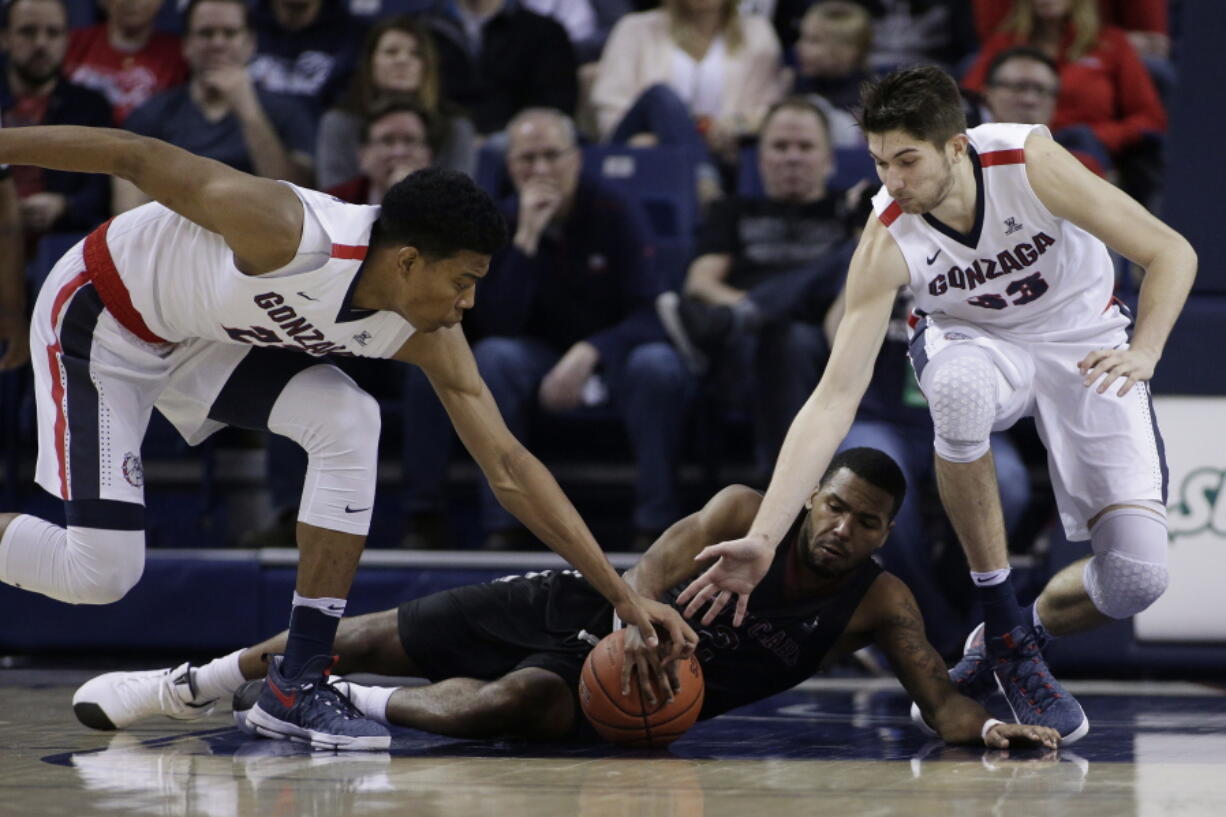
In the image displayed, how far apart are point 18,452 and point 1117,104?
4878mm

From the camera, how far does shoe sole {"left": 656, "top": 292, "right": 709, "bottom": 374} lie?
5.93 metres

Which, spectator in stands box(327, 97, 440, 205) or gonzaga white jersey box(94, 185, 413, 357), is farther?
spectator in stands box(327, 97, 440, 205)

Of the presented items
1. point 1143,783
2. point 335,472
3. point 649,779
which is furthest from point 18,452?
point 1143,783

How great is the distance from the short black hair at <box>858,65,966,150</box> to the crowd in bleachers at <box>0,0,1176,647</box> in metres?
1.86

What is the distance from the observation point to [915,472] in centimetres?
571

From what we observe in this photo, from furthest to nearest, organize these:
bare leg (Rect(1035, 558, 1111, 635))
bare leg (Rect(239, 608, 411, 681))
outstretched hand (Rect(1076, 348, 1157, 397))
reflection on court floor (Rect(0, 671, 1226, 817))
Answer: bare leg (Rect(1035, 558, 1111, 635)) < bare leg (Rect(239, 608, 411, 681)) < outstretched hand (Rect(1076, 348, 1157, 397)) < reflection on court floor (Rect(0, 671, 1226, 817))

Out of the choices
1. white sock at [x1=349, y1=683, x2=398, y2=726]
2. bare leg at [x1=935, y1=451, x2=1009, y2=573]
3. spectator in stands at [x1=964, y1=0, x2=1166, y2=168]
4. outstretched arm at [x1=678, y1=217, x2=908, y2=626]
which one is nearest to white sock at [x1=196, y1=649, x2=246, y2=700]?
white sock at [x1=349, y1=683, x2=398, y2=726]

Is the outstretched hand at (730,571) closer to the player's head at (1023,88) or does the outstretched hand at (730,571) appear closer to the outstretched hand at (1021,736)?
the outstretched hand at (1021,736)

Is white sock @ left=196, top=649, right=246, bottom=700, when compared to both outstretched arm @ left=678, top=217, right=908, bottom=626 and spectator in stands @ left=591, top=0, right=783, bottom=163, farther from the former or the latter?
spectator in stands @ left=591, top=0, right=783, bottom=163

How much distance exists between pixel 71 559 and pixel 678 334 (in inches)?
106

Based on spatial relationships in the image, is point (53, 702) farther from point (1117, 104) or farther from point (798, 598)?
point (1117, 104)

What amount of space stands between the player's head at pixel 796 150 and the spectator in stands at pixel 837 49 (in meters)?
0.79

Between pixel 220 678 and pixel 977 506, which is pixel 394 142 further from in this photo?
pixel 977 506

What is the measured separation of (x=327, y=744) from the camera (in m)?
3.82
